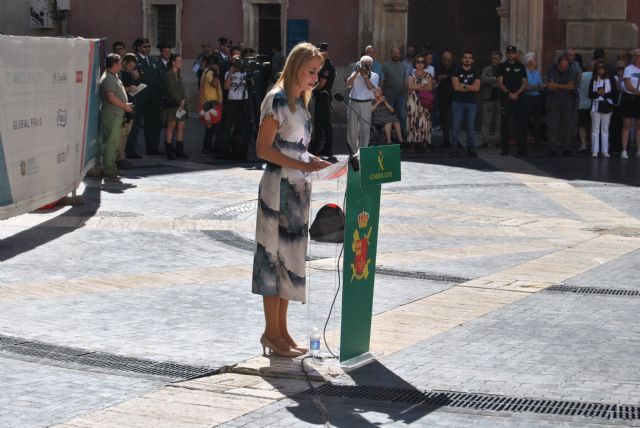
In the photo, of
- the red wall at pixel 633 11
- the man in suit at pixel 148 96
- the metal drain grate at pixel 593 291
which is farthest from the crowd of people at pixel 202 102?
the metal drain grate at pixel 593 291

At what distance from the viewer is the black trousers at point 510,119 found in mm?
23031

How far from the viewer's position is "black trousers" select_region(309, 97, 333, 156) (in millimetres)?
22594

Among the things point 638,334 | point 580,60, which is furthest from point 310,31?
point 638,334

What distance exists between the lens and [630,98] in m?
22.9

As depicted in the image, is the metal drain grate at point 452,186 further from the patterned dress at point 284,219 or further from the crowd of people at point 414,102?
the patterned dress at point 284,219

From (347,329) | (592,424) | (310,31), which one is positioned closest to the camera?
(592,424)

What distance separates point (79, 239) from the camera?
13.2 meters

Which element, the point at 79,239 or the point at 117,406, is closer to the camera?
the point at 117,406

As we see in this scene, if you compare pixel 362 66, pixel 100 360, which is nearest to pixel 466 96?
pixel 362 66

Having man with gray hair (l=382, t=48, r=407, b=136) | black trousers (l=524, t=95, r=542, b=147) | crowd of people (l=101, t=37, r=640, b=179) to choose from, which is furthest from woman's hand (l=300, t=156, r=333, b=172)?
man with gray hair (l=382, t=48, r=407, b=136)

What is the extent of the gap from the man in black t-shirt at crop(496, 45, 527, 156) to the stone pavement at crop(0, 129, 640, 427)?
236 inches

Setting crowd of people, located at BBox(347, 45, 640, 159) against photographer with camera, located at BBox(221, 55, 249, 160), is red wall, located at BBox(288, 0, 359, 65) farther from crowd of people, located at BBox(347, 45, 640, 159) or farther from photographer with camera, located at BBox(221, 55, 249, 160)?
photographer with camera, located at BBox(221, 55, 249, 160)

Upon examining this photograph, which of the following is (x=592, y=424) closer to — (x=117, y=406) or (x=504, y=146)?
(x=117, y=406)

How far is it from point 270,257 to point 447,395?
1428 mm
